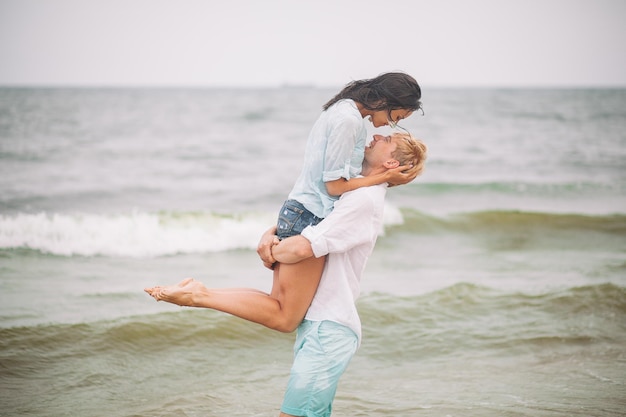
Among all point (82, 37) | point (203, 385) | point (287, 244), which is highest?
point (82, 37)

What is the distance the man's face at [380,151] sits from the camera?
3.62 metres

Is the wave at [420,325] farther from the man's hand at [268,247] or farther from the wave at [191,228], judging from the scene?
the wave at [191,228]

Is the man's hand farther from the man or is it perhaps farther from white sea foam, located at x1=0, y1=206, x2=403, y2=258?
white sea foam, located at x1=0, y1=206, x2=403, y2=258

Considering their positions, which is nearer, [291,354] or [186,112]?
[291,354]

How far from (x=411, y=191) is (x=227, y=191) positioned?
453 cm

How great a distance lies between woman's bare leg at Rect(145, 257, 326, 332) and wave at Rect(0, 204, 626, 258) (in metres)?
6.87

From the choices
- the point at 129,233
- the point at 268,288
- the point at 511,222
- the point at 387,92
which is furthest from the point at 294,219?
the point at 511,222

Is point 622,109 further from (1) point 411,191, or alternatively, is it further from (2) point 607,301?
(2) point 607,301

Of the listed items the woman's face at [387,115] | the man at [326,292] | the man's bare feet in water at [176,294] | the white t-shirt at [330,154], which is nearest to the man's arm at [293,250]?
the man at [326,292]

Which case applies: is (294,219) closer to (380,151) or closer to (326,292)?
(326,292)

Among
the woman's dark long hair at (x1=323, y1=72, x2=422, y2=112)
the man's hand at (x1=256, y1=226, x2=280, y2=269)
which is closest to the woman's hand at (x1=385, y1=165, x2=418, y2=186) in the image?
the woman's dark long hair at (x1=323, y1=72, x2=422, y2=112)

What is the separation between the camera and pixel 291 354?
626 cm

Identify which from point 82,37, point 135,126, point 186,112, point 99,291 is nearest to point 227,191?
point 99,291

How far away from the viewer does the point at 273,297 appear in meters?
3.61
